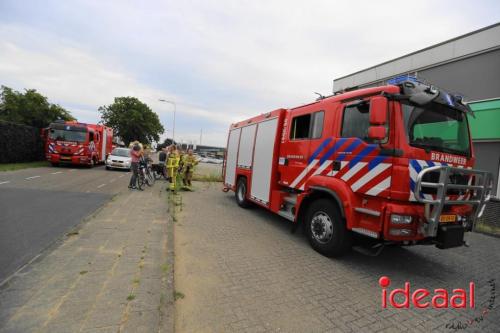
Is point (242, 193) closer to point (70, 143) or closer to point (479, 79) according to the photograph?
point (479, 79)

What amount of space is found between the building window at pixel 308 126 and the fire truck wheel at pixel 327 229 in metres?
1.32

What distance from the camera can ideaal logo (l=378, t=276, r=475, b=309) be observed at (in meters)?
3.27

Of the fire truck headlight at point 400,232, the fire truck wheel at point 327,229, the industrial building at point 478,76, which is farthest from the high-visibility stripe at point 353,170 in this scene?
the industrial building at point 478,76

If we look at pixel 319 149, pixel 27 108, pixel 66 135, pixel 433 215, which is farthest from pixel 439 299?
pixel 27 108

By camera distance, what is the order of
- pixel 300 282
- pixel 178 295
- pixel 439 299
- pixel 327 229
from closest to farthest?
pixel 178 295
pixel 439 299
pixel 300 282
pixel 327 229

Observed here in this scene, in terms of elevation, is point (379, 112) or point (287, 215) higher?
point (379, 112)

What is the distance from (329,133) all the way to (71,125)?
1721 centimetres

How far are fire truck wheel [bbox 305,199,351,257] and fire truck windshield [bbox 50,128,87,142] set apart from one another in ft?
54.5

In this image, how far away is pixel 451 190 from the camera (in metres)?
3.90

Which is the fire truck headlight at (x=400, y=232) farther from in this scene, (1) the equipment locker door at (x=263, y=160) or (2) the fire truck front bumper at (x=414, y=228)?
(1) the equipment locker door at (x=263, y=160)

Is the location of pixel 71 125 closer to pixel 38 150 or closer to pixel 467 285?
pixel 38 150

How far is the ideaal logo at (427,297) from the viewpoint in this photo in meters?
3.27

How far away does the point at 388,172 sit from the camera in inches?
146

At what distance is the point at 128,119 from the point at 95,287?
185 feet
